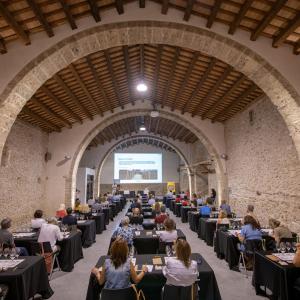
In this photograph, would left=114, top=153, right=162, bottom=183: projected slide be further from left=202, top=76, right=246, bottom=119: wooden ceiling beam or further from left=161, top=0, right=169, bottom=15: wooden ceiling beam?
left=161, top=0, right=169, bottom=15: wooden ceiling beam

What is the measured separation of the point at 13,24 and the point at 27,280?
4.16 m

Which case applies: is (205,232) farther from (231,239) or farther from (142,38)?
(142,38)

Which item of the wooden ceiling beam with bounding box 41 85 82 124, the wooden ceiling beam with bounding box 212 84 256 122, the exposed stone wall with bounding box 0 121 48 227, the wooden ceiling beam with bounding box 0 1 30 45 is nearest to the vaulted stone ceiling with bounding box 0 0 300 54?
the wooden ceiling beam with bounding box 0 1 30 45

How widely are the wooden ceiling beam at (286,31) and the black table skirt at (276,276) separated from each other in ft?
13.1

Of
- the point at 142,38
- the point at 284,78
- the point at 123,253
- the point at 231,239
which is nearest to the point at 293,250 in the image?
the point at 231,239

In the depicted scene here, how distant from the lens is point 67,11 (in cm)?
487

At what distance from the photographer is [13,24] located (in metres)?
4.58

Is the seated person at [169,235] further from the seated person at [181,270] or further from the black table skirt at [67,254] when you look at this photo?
the black table skirt at [67,254]

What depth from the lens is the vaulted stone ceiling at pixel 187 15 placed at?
14.6ft

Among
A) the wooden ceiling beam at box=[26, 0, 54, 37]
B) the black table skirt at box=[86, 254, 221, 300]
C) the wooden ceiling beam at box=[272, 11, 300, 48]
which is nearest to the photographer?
the black table skirt at box=[86, 254, 221, 300]

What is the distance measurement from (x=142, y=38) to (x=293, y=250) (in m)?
5.18

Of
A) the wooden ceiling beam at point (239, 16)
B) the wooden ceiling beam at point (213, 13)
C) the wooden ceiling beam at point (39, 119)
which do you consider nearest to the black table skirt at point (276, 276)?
the wooden ceiling beam at point (239, 16)

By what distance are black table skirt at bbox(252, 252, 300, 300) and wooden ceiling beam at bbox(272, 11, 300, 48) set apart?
399cm

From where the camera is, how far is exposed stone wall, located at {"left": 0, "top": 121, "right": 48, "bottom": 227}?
887 centimetres
